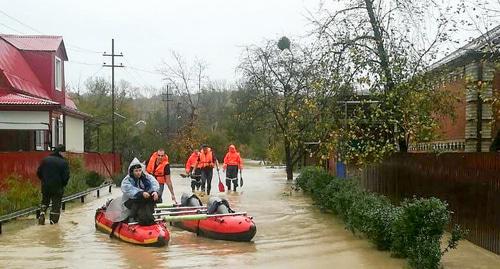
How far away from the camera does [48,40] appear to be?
31969 millimetres

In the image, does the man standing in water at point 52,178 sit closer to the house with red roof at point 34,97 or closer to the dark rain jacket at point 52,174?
the dark rain jacket at point 52,174

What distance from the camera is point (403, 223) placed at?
9.77 metres

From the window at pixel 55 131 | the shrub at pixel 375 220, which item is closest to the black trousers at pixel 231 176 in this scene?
the window at pixel 55 131

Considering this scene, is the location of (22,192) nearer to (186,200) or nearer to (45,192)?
(45,192)

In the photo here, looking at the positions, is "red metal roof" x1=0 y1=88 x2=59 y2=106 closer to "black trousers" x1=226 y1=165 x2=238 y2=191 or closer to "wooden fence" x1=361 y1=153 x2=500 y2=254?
"black trousers" x1=226 y1=165 x2=238 y2=191

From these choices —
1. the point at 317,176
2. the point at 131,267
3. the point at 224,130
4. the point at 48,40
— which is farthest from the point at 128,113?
the point at 131,267

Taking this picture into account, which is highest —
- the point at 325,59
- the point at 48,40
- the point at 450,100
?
the point at 48,40

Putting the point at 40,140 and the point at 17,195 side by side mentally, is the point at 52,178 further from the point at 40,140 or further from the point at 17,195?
the point at 40,140

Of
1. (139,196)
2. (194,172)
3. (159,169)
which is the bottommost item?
(194,172)

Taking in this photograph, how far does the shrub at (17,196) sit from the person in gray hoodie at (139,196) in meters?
3.85

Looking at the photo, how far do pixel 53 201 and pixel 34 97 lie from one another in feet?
44.9

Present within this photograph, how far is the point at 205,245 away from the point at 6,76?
17353 millimetres

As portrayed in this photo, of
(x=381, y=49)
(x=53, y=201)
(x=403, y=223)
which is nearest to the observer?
(x=403, y=223)

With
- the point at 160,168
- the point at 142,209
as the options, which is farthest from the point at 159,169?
the point at 142,209
